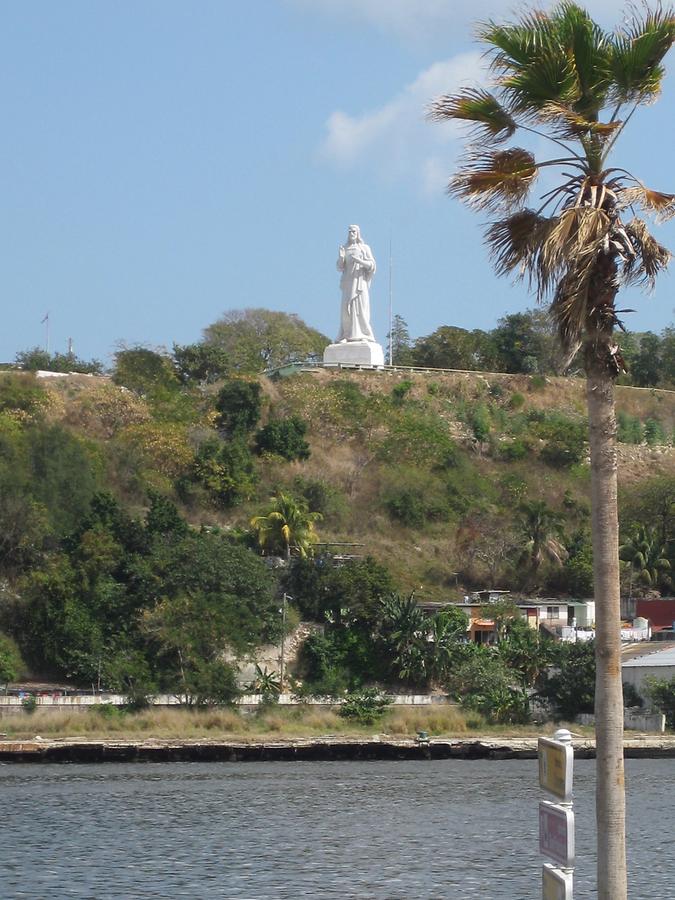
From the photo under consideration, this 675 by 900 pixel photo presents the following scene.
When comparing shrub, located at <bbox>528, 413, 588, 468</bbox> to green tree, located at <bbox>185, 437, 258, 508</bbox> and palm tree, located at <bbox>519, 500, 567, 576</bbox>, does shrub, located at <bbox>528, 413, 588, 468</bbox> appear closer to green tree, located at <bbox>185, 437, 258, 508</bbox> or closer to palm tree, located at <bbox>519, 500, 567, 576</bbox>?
palm tree, located at <bbox>519, 500, 567, 576</bbox>

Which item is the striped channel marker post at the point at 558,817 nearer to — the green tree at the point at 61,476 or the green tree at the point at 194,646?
the green tree at the point at 194,646

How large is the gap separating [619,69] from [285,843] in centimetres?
2273

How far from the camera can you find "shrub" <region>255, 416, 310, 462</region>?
234ft

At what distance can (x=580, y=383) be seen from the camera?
8775cm

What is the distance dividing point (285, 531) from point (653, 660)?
14.0 meters

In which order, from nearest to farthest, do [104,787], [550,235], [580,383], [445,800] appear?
[550,235] < [445,800] < [104,787] < [580,383]

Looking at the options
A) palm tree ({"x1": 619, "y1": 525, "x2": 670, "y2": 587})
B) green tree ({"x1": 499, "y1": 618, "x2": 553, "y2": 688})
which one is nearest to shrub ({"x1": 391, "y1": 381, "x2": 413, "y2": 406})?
palm tree ({"x1": 619, "y1": 525, "x2": 670, "y2": 587})

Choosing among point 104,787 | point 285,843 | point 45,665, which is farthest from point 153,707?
point 285,843

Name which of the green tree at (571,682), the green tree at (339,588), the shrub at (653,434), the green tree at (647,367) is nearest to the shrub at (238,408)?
the green tree at (339,588)

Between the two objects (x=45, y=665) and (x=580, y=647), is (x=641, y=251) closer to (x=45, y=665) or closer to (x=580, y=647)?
(x=580, y=647)

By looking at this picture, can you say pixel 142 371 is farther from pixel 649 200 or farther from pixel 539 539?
pixel 649 200

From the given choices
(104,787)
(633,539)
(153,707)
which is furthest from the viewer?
(633,539)

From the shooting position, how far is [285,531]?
58.9m

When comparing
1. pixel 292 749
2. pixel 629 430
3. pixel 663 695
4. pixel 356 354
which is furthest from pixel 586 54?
pixel 629 430
